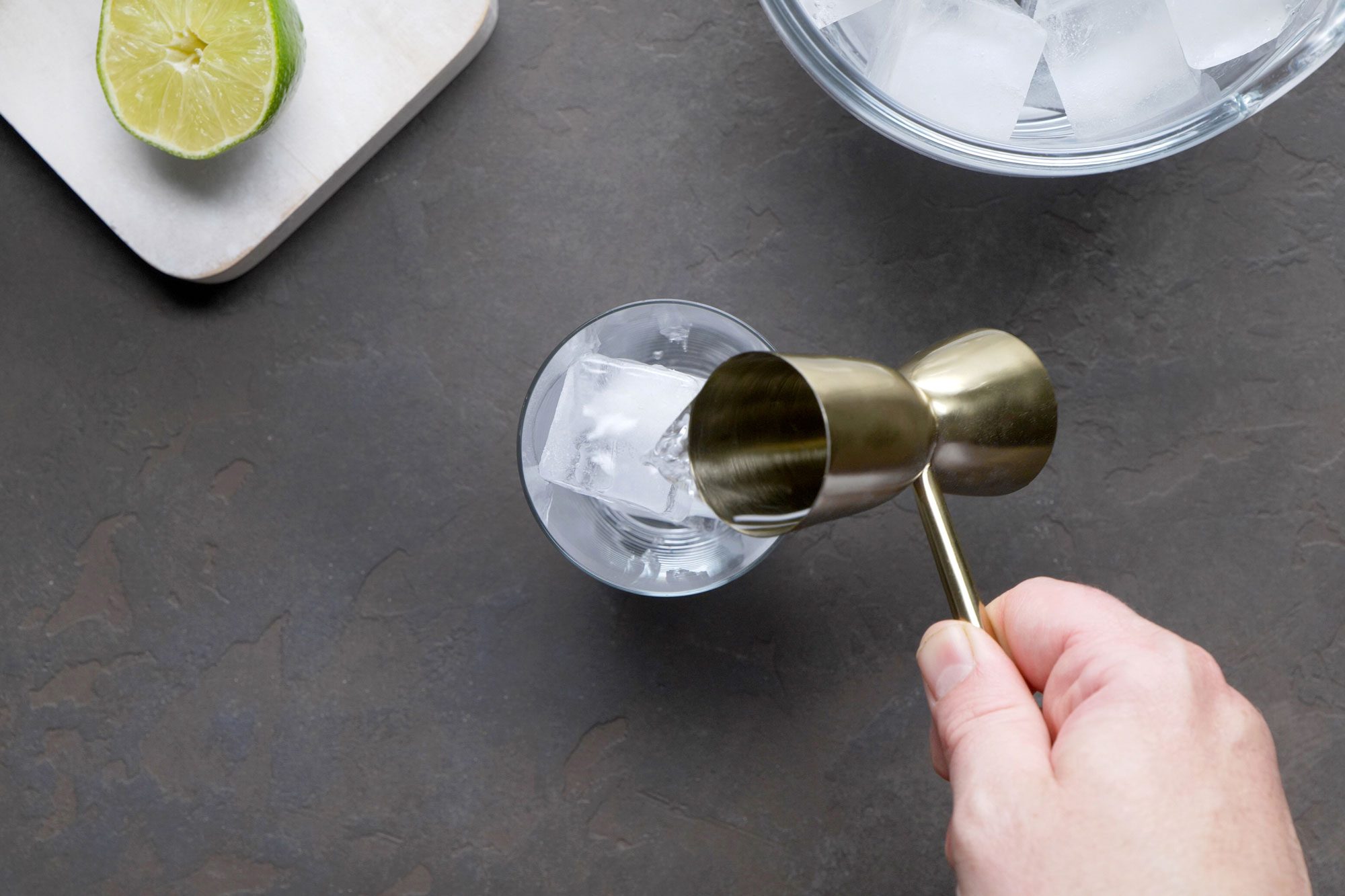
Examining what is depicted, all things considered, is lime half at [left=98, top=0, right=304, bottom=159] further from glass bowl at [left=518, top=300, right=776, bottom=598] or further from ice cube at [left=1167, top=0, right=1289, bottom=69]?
ice cube at [left=1167, top=0, right=1289, bottom=69]

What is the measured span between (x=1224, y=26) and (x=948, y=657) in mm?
586

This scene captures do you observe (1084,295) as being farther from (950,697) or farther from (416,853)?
(416,853)

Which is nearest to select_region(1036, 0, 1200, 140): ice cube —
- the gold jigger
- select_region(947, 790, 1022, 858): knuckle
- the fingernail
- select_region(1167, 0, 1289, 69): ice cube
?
select_region(1167, 0, 1289, 69): ice cube

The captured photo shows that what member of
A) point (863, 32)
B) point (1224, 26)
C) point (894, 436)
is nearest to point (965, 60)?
point (863, 32)

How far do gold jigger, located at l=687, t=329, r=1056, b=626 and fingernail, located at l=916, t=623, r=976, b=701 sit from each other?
2 centimetres

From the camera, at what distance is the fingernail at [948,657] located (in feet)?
2.15

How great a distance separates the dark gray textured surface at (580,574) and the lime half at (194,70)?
13 centimetres

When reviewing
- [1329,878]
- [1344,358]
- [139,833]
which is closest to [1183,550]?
[1344,358]

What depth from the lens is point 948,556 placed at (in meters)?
0.69

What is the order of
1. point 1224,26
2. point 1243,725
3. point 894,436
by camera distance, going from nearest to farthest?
1. point 894,436
2. point 1243,725
3. point 1224,26

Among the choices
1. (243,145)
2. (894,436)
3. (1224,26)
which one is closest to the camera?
(894,436)

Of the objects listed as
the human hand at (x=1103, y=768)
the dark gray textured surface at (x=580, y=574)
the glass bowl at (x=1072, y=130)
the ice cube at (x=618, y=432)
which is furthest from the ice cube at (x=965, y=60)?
the human hand at (x=1103, y=768)

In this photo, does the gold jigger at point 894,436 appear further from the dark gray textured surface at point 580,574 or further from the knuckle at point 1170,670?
the dark gray textured surface at point 580,574

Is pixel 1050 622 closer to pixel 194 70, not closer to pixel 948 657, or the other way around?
pixel 948 657
